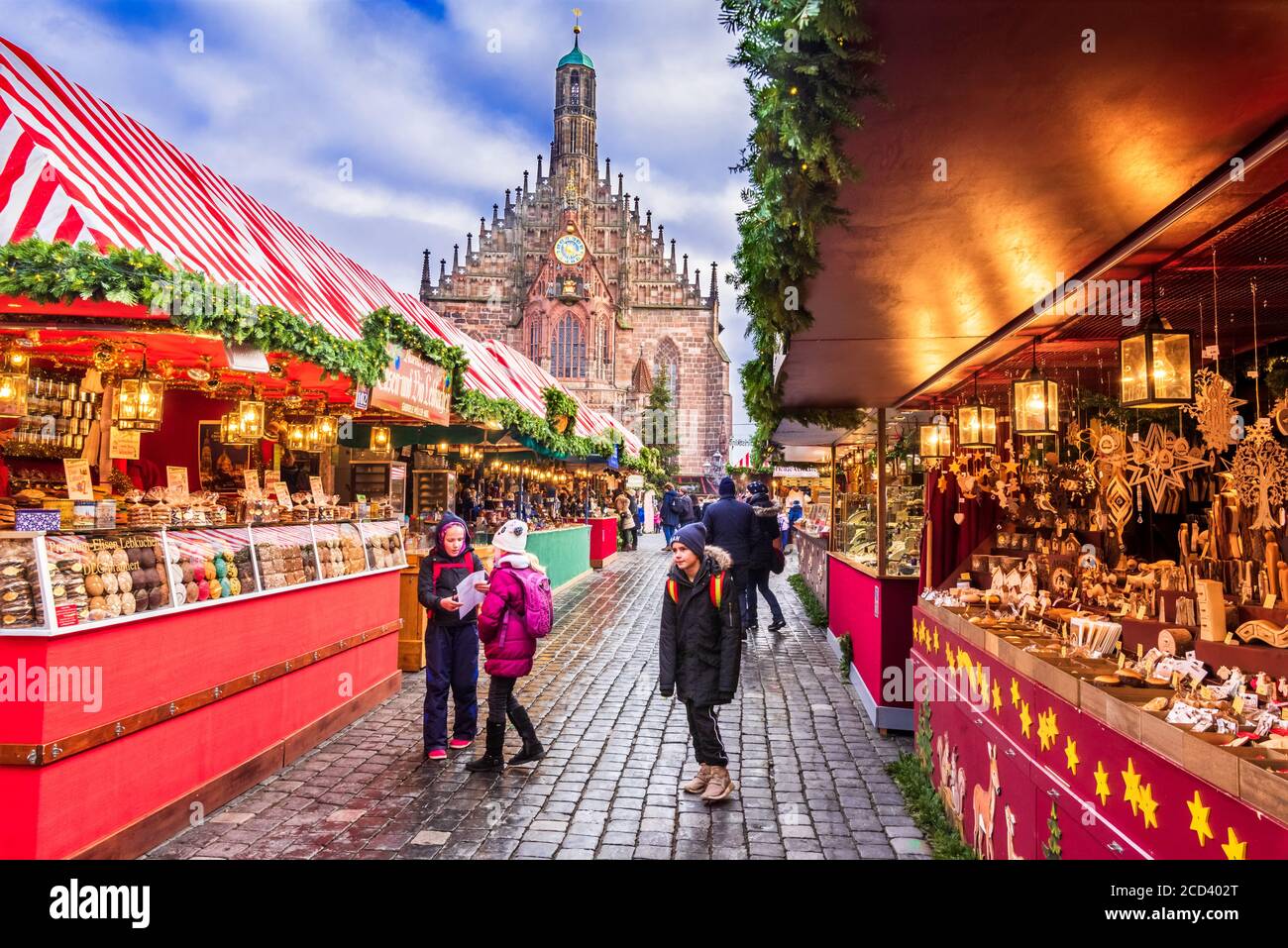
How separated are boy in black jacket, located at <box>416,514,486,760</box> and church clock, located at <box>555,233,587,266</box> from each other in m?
37.6

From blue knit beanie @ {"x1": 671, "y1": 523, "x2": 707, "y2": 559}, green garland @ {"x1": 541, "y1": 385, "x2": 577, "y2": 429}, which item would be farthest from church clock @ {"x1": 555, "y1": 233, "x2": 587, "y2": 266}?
blue knit beanie @ {"x1": 671, "y1": 523, "x2": 707, "y2": 559}

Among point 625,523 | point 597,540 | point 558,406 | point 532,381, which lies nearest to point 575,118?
A: point 625,523

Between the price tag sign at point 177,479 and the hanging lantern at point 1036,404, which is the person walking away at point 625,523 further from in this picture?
the hanging lantern at point 1036,404

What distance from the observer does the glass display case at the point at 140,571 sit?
3.50 m

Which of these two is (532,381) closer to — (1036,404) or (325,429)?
(325,429)

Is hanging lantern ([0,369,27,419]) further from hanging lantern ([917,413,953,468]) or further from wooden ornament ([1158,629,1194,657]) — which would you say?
hanging lantern ([917,413,953,468])

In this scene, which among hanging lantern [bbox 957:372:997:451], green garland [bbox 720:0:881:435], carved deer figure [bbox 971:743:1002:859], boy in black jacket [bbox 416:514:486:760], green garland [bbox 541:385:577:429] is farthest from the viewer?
green garland [bbox 541:385:577:429]

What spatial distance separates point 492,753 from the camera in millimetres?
5090

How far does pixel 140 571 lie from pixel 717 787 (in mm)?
3299

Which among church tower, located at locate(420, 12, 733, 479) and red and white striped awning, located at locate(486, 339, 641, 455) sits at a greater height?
church tower, located at locate(420, 12, 733, 479)

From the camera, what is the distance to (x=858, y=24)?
1779 millimetres

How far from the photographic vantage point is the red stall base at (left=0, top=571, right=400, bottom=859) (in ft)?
10.9
